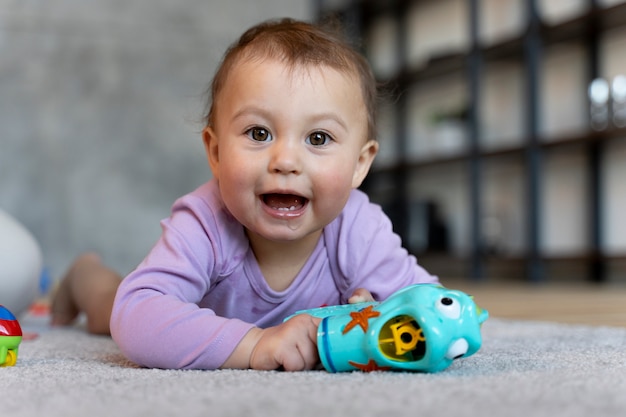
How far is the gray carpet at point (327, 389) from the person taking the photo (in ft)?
1.97

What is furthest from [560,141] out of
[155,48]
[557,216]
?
[155,48]

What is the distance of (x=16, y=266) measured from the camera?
1426mm

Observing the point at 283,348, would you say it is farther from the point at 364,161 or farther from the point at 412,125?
the point at 412,125

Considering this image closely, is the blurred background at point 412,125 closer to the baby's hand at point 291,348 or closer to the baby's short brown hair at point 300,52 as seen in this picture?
the baby's short brown hair at point 300,52

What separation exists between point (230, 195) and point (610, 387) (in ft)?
1.53

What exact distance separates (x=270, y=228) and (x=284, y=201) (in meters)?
0.04

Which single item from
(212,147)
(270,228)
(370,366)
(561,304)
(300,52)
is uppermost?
(300,52)

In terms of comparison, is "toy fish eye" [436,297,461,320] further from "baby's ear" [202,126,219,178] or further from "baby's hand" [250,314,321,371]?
"baby's ear" [202,126,219,178]

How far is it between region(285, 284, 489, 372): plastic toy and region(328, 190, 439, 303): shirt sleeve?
0.86ft

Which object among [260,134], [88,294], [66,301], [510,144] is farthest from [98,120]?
[260,134]

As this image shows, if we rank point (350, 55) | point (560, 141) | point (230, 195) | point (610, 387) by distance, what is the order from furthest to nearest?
point (560, 141) < point (350, 55) < point (230, 195) < point (610, 387)

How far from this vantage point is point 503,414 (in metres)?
0.58

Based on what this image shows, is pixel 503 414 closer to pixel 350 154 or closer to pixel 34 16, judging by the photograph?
pixel 350 154

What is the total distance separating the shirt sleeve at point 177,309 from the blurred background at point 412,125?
2512 mm
